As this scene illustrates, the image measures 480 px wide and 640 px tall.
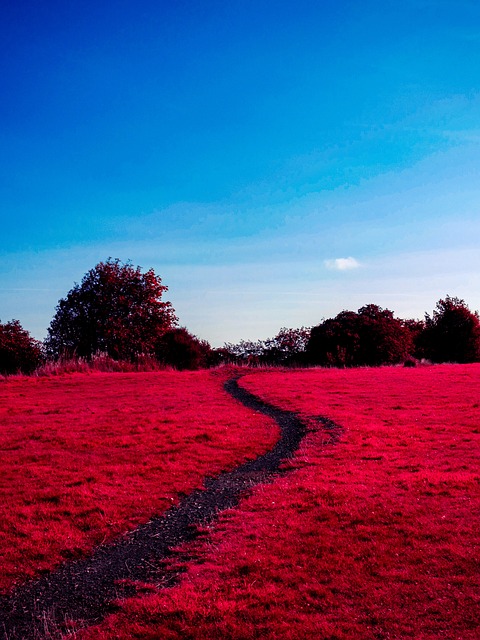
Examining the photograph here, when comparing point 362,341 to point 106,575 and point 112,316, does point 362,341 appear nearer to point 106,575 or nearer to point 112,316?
point 112,316

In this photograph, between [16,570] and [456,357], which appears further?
[456,357]

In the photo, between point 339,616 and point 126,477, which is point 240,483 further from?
point 339,616

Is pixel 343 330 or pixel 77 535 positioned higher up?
pixel 343 330

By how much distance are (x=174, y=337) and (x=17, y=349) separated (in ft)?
79.5

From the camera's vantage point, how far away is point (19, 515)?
12.5 m

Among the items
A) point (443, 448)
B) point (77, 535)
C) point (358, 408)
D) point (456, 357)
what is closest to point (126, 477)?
point (77, 535)

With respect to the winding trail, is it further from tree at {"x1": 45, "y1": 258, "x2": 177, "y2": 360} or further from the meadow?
tree at {"x1": 45, "y1": 258, "x2": 177, "y2": 360}

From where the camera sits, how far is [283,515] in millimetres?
12039

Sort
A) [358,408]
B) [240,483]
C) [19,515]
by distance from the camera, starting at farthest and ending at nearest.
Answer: [358,408]
[240,483]
[19,515]

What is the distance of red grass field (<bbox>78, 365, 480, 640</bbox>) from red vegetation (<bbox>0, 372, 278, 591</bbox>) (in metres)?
2.76

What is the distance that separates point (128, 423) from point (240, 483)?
11.3 metres

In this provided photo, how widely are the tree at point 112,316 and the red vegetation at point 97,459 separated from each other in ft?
93.1

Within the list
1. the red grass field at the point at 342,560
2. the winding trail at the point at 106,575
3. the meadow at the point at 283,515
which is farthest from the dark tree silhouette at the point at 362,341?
the winding trail at the point at 106,575

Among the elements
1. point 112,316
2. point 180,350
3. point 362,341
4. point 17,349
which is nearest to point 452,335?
point 362,341
